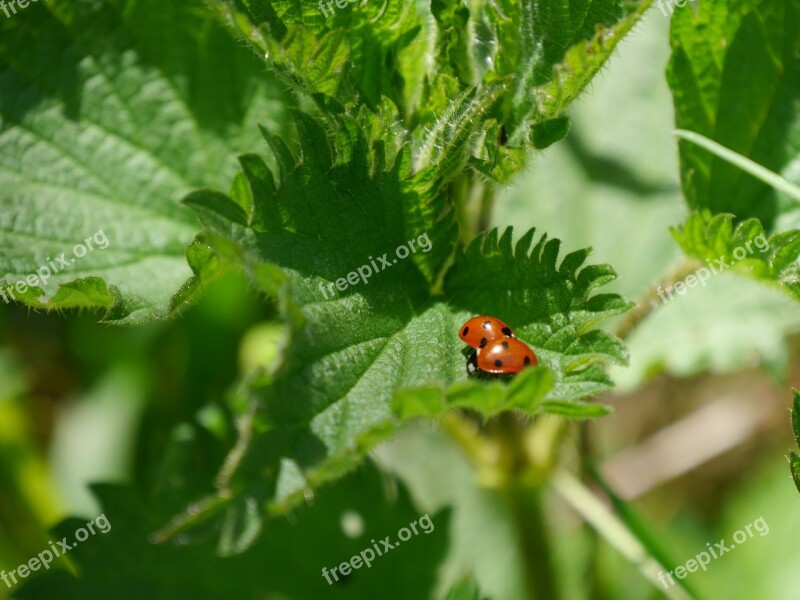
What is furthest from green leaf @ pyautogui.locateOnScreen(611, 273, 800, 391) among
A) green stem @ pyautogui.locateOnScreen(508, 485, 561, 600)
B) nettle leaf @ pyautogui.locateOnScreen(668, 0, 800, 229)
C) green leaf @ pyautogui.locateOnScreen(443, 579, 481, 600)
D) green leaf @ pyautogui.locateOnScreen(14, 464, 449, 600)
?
green leaf @ pyautogui.locateOnScreen(443, 579, 481, 600)

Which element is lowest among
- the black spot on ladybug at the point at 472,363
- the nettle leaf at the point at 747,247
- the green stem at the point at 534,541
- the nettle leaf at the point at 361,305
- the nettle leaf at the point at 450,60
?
the green stem at the point at 534,541

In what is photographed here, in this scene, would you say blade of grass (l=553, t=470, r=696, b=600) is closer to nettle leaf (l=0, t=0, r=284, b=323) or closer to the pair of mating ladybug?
the pair of mating ladybug

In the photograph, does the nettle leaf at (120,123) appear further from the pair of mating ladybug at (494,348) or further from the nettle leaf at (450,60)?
the pair of mating ladybug at (494,348)

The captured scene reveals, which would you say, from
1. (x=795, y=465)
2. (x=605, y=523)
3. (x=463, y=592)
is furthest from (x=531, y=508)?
(x=795, y=465)

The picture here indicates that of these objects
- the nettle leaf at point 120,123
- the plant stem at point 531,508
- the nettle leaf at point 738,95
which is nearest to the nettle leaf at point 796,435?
the nettle leaf at point 738,95

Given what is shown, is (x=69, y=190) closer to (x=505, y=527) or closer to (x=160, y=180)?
(x=160, y=180)

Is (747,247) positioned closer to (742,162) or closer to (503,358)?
(742,162)
